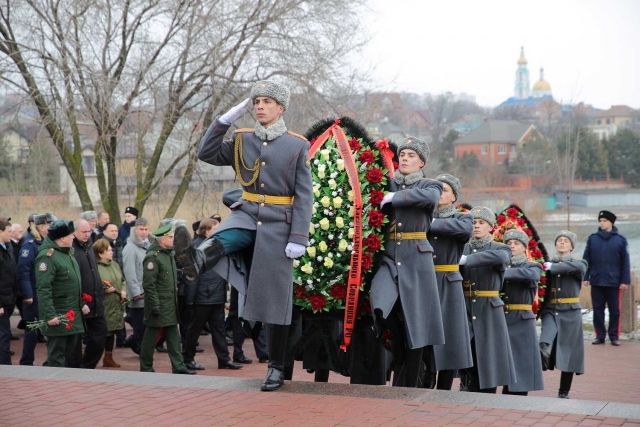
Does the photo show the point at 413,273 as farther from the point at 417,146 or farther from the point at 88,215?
the point at 88,215

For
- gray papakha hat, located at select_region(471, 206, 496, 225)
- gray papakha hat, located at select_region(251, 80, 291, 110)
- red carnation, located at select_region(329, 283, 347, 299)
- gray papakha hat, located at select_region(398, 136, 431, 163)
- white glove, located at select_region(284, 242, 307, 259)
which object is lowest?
red carnation, located at select_region(329, 283, 347, 299)

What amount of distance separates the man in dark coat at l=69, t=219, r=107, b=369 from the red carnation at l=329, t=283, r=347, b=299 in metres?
3.80

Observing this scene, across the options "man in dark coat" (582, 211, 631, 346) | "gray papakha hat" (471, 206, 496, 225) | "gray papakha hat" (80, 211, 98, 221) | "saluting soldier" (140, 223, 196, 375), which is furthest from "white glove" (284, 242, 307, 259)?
"man in dark coat" (582, 211, 631, 346)

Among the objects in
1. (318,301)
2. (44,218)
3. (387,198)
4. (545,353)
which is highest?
(387,198)

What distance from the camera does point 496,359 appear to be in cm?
831

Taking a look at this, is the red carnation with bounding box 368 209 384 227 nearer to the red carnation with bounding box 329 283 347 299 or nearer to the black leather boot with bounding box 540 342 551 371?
the red carnation with bounding box 329 283 347 299

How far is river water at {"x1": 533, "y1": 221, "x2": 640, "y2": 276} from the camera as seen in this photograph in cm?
2911

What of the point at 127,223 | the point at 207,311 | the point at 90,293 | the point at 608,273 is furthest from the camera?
the point at 127,223

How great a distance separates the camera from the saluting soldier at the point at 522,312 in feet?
28.5

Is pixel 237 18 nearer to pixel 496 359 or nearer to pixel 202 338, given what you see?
pixel 202 338

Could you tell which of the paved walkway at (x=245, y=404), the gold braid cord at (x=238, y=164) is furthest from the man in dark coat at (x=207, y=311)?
the gold braid cord at (x=238, y=164)

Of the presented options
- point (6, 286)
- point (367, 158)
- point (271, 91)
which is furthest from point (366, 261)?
point (6, 286)

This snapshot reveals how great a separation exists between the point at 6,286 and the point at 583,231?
99.6 ft

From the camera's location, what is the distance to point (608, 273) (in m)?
13.7
